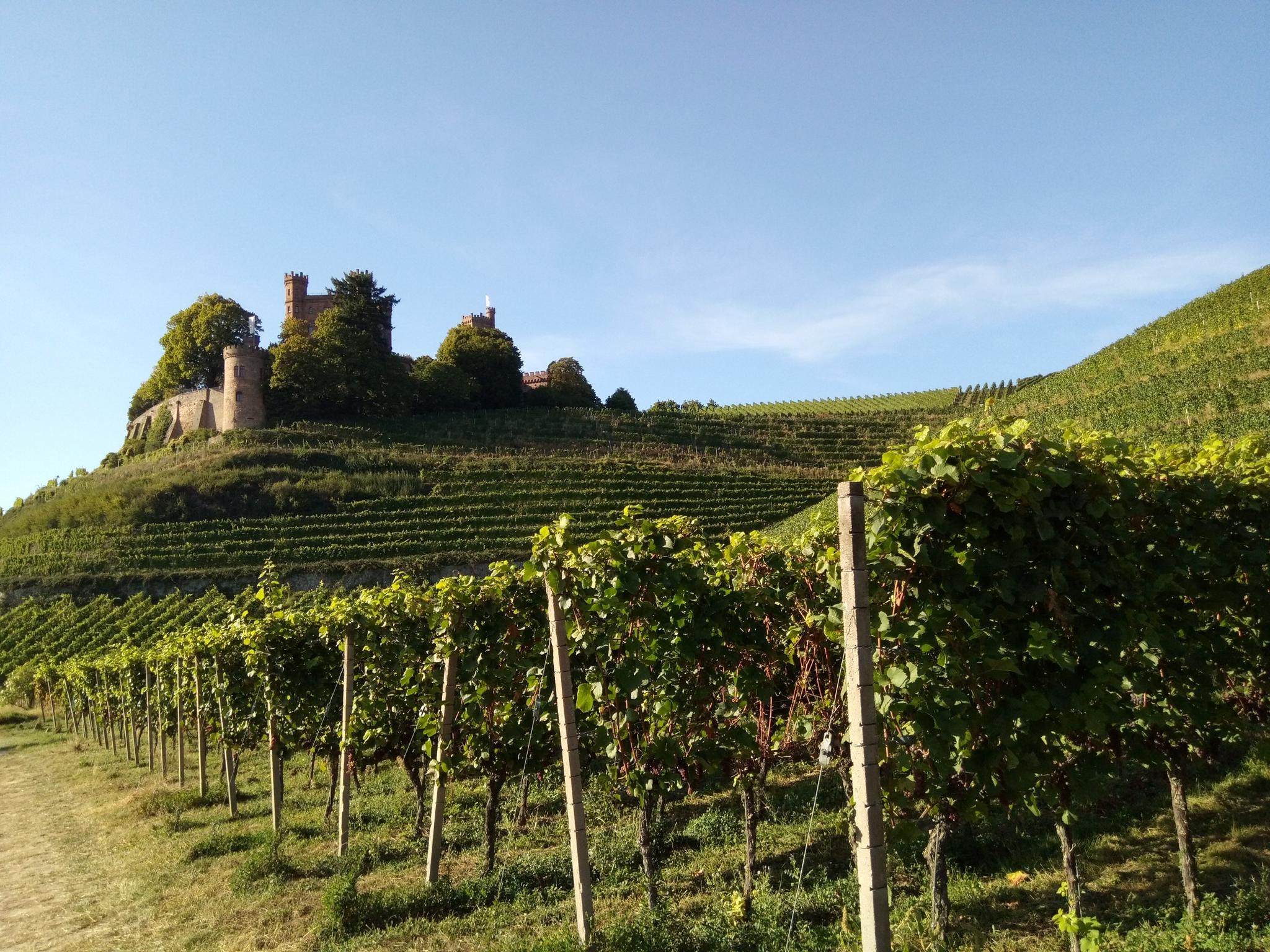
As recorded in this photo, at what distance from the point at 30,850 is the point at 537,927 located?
761 cm

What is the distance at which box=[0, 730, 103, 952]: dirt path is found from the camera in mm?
6254

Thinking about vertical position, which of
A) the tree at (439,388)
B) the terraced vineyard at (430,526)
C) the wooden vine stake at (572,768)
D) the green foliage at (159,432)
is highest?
the tree at (439,388)

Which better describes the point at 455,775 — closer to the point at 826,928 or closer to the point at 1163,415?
the point at 826,928

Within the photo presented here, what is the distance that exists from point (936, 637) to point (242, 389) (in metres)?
62.4

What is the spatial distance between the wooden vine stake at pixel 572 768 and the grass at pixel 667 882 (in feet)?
0.69

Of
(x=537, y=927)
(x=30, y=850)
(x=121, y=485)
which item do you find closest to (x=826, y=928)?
(x=537, y=927)

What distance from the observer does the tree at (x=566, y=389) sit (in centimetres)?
7344

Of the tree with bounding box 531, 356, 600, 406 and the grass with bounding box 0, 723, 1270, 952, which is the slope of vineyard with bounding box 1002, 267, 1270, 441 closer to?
the grass with bounding box 0, 723, 1270, 952

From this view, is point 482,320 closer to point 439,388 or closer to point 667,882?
point 439,388

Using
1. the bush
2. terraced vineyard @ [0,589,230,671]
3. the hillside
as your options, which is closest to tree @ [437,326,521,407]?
the hillside

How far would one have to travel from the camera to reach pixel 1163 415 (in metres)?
21.7

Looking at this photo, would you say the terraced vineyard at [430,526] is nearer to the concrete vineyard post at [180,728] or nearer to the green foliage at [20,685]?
the green foliage at [20,685]

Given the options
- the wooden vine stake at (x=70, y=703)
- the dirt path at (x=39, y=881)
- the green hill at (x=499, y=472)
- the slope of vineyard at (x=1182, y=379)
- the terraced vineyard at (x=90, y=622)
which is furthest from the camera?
the terraced vineyard at (x=90, y=622)

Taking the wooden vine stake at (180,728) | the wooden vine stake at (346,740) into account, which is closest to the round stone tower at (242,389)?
the wooden vine stake at (180,728)
